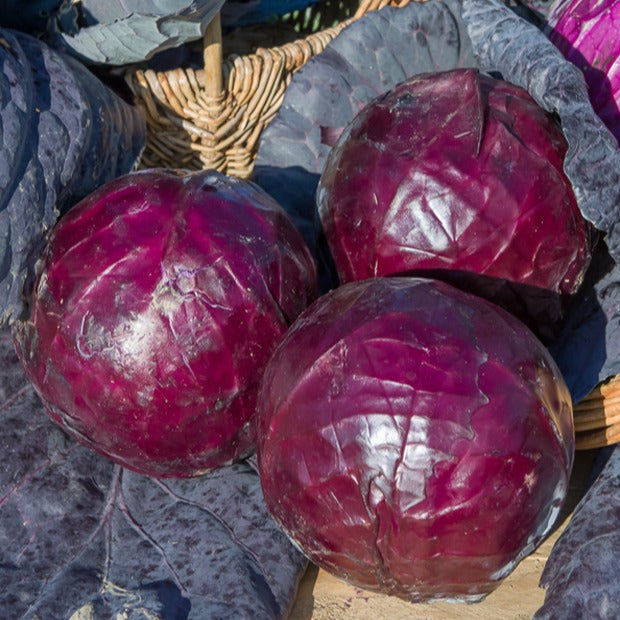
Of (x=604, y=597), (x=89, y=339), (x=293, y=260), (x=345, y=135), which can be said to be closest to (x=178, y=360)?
(x=89, y=339)

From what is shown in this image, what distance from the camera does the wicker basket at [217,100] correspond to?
6.45ft

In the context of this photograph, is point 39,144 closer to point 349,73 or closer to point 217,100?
point 217,100

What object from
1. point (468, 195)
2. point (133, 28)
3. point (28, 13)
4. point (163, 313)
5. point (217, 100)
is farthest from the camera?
point (217, 100)

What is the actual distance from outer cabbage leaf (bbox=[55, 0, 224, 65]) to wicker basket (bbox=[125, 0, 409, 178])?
0.12 metres

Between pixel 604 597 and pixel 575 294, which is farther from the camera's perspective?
pixel 575 294

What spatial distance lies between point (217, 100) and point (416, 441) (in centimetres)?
105

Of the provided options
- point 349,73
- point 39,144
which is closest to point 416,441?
point 39,144

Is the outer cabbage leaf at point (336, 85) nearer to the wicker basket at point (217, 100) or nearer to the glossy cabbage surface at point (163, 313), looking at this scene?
the wicker basket at point (217, 100)

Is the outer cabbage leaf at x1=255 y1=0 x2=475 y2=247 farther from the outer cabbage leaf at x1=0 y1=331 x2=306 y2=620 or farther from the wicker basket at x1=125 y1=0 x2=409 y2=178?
the outer cabbage leaf at x1=0 y1=331 x2=306 y2=620

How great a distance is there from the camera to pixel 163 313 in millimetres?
1401

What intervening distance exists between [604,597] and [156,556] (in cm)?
73

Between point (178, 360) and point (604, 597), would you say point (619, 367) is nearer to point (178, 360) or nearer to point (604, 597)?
point (604, 597)

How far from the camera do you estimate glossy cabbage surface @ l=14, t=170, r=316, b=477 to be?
1.41m

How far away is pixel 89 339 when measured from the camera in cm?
143
